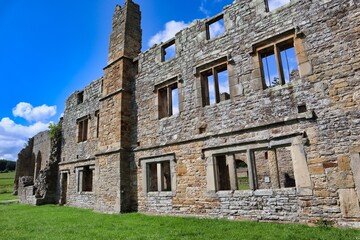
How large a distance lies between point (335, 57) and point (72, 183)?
46.9 ft

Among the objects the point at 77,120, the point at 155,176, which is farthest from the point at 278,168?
the point at 77,120

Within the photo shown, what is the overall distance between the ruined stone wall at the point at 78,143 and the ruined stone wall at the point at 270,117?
492 cm

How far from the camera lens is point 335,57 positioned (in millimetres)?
6500

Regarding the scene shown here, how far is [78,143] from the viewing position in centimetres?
1510

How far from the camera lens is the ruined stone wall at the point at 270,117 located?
20.1 feet

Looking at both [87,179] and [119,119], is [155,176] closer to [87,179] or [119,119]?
[119,119]

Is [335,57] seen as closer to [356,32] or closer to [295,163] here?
[356,32]

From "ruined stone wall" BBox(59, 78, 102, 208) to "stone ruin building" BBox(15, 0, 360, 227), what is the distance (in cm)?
26

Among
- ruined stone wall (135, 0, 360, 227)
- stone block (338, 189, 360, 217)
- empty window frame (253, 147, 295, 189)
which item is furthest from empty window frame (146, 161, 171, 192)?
stone block (338, 189, 360, 217)

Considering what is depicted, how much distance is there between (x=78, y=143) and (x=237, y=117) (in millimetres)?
10847

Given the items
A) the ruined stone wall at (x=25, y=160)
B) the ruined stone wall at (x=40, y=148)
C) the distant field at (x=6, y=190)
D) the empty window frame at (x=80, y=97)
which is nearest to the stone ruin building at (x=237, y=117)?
the empty window frame at (x=80, y=97)

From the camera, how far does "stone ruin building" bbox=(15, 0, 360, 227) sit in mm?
6215

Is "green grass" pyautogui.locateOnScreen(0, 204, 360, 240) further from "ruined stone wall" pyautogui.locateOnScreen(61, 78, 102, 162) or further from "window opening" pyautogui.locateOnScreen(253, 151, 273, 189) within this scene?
"window opening" pyautogui.locateOnScreen(253, 151, 273, 189)

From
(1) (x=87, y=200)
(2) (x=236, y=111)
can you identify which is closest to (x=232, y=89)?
(2) (x=236, y=111)
